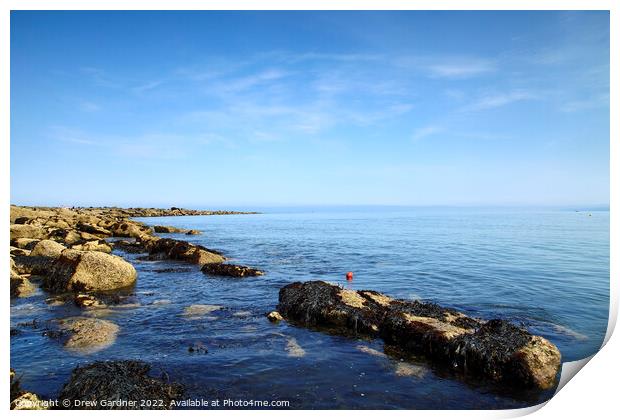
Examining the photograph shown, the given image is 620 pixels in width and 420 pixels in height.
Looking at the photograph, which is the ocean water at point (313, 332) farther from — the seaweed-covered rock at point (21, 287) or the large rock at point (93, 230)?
the large rock at point (93, 230)

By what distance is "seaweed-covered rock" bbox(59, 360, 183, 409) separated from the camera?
332 inches

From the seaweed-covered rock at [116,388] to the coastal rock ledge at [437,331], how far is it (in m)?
6.04

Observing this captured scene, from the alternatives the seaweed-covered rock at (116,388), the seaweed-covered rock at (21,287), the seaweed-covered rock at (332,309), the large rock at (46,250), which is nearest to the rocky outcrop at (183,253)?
the large rock at (46,250)

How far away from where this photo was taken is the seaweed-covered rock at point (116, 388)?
27.7 ft

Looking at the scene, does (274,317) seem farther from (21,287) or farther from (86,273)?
(21,287)

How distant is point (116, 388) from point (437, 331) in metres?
8.64

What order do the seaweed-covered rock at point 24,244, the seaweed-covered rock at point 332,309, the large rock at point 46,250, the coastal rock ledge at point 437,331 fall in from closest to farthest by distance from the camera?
the coastal rock ledge at point 437,331, the seaweed-covered rock at point 332,309, the large rock at point 46,250, the seaweed-covered rock at point 24,244

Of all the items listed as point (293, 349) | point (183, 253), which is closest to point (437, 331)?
point (293, 349)

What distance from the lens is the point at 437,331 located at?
1154 centimetres

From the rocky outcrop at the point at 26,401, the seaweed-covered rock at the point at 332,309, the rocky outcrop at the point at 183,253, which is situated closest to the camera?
the rocky outcrop at the point at 26,401

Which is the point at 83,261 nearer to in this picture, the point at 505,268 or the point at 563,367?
the point at 563,367
